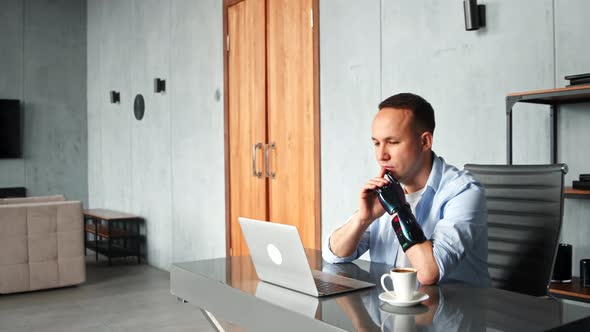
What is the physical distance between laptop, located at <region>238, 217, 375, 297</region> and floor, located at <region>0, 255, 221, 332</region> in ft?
8.74

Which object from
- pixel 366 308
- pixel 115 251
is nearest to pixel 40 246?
pixel 115 251

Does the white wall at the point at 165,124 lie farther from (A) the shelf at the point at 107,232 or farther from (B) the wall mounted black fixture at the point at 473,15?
(B) the wall mounted black fixture at the point at 473,15

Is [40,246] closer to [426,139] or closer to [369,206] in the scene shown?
[369,206]

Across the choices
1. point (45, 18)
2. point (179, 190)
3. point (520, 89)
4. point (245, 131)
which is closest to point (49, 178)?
point (45, 18)

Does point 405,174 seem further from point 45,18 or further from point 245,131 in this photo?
point 45,18

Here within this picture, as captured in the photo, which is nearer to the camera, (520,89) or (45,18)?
(520,89)

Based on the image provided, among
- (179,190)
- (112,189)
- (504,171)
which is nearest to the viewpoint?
(504,171)

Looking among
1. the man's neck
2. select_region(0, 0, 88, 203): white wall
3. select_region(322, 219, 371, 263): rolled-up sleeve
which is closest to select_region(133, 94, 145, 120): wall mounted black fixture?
select_region(0, 0, 88, 203): white wall

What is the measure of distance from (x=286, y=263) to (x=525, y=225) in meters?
1.03

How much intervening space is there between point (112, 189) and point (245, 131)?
3.64 m

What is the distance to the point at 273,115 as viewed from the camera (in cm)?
497

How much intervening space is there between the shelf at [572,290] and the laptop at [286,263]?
121 centimetres

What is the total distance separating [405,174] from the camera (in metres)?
1.93

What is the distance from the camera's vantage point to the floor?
4.31 meters
